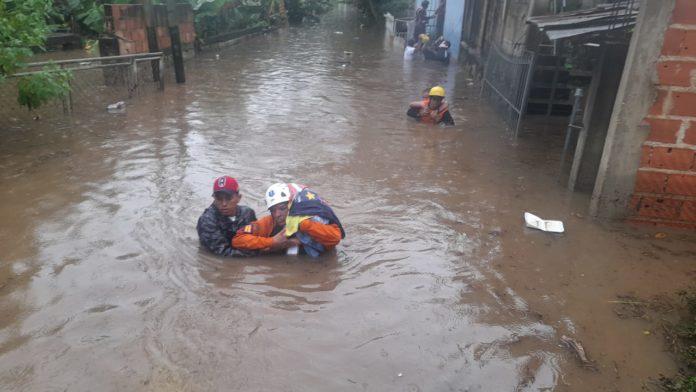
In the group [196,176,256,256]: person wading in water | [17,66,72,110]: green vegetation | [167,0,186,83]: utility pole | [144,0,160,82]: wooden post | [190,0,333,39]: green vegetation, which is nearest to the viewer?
[196,176,256,256]: person wading in water

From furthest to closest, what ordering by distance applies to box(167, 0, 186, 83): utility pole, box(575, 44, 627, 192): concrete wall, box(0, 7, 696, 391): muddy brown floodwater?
box(167, 0, 186, 83): utility pole
box(575, 44, 627, 192): concrete wall
box(0, 7, 696, 391): muddy brown floodwater

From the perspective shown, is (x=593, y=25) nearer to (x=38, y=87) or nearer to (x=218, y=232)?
(x=218, y=232)

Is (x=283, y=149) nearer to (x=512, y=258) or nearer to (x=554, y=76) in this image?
(x=512, y=258)

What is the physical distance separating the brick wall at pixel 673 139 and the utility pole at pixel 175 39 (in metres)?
10.3

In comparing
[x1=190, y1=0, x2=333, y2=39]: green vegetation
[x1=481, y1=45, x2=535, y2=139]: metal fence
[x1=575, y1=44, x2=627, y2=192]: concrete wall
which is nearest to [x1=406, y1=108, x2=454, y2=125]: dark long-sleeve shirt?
[x1=481, y1=45, x2=535, y2=139]: metal fence

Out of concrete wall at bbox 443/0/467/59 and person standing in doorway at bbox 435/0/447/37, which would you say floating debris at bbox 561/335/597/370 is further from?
person standing in doorway at bbox 435/0/447/37

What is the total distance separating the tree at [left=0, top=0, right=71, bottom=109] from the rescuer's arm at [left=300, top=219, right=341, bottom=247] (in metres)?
5.18

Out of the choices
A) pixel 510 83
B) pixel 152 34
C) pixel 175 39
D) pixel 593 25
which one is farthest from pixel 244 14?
pixel 593 25

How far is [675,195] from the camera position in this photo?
216 inches

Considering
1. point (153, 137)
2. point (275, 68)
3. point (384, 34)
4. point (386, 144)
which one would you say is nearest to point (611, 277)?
point (386, 144)

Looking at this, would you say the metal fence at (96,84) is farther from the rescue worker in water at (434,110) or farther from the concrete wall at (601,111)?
the concrete wall at (601,111)

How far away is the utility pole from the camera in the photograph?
39.8 ft

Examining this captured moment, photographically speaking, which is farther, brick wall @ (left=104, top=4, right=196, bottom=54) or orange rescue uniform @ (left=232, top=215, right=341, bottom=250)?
brick wall @ (left=104, top=4, right=196, bottom=54)

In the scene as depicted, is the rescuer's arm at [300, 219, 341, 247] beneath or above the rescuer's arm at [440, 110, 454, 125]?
above
